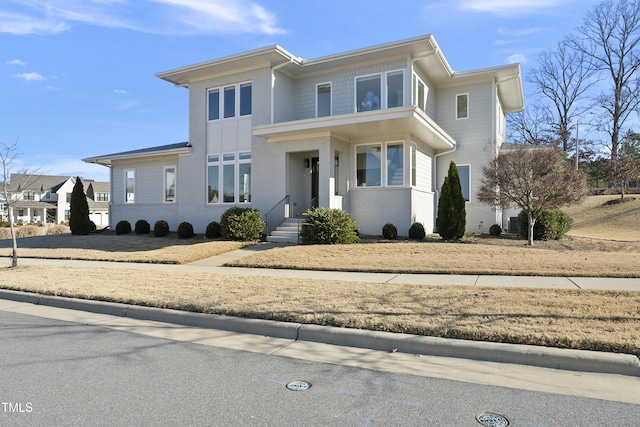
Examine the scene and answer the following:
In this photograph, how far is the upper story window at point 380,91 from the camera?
17516mm

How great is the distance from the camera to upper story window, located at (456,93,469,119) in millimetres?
20836

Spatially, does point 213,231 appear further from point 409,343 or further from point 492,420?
point 492,420

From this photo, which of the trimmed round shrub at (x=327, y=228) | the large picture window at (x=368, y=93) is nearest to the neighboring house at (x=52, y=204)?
the large picture window at (x=368, y=93)

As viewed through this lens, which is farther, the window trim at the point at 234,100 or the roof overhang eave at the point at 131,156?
the roof overhang eave at the point at 131,156

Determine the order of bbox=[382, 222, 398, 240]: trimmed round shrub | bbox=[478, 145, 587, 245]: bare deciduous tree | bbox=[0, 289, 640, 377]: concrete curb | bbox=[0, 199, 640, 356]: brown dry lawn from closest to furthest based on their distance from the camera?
bbox=[0, 289, 640, 377]: concrete curb → bbox=[0, 199, 640, 356]: brown dry lawn → bbox=[478, 145, 587, 245]: bare deciduous tree → bbox=[382, 222, 398, 240]: trimmed round shrub

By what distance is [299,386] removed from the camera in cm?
422

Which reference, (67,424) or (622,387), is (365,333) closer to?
(622,387)

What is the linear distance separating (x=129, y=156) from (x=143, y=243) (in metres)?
6.77


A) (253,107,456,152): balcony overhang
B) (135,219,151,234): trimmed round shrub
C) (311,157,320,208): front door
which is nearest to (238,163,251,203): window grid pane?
(253,107,456,152): balcony overhang

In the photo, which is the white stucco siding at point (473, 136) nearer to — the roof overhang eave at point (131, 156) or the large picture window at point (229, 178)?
the large picture window at point (229, 178)

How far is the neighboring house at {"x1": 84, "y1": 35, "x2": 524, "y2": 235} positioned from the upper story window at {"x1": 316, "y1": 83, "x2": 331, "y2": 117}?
4cm

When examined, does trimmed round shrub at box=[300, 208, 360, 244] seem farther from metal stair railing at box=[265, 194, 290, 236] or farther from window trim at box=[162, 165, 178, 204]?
window trim at box=[162, 165, 178, 204]

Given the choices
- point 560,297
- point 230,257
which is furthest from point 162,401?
point 230,257

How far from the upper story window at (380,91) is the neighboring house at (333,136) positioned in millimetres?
41
